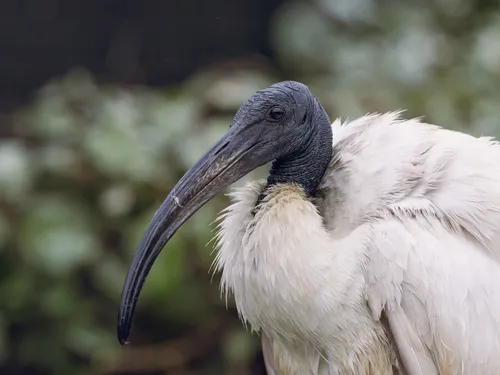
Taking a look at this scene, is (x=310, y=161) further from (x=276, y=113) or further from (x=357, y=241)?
(x=357, y=241)

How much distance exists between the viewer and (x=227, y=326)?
189 inches

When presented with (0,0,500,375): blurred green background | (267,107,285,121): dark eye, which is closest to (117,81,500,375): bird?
(267,107,285,121): dark eye

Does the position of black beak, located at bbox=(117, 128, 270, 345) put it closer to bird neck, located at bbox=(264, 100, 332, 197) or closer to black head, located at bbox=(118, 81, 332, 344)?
black head, located at bbox=(118, 81, 332, 344)

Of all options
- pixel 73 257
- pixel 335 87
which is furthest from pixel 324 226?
pixel 335 87

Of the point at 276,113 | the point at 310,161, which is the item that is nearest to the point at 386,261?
the point at 310,161

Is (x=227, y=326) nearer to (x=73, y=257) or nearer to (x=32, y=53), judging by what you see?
(x=73, y=257)

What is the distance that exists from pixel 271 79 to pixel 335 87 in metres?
0.37

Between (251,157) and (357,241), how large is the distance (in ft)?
1.27

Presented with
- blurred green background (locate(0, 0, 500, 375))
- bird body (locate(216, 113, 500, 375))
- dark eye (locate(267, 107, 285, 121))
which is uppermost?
dark eye (locate(267, 107, 285, 121))

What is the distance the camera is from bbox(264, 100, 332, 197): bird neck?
2.91 metres

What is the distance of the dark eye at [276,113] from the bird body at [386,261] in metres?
0.20

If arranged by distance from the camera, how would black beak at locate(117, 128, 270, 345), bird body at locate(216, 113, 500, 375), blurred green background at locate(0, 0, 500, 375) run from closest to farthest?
bird body at locate(216, 113, 500, 375) → black beak at locate(117, 128, 270, 345) → blurred green background at locate(0, 0, 500, 375)

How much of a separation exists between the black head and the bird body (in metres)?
0.09

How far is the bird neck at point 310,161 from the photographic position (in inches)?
115
